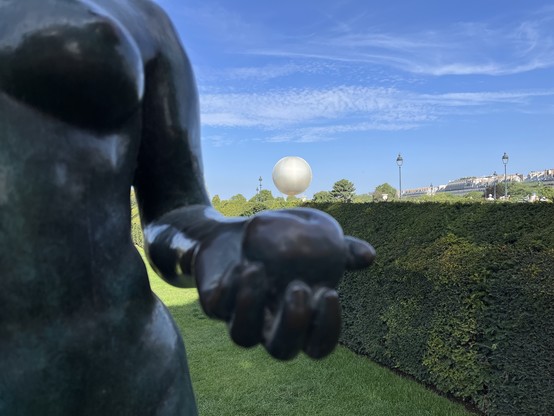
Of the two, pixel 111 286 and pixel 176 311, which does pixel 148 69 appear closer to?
pixel 111 286

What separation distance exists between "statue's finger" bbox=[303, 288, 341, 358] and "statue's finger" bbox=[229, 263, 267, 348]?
63 millimetres

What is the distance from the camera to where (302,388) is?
5.64 meters

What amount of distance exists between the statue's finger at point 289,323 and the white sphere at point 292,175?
67.9 feet

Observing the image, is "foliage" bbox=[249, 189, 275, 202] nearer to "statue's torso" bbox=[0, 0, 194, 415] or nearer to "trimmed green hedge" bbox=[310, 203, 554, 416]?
"trimmed green hedge" bbox=[310, 203, 554, 416]

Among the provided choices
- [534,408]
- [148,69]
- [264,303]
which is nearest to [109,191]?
[148,69]

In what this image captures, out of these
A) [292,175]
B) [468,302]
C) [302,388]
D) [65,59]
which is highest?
[65,59]

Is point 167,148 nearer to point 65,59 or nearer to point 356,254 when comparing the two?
point 65,59

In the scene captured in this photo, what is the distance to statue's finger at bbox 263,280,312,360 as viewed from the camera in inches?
24.8

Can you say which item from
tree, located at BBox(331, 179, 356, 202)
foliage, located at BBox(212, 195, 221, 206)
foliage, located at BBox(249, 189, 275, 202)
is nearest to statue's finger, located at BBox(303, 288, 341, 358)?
foliage, located at BBox(212, 195, 221, 206)

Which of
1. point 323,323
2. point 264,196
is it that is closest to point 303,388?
point 323,323

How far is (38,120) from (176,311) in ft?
30.2

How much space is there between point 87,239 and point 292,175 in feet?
67.4

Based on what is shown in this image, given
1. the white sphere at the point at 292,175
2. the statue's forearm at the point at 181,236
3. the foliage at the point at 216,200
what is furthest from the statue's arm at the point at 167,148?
the white sphere at the point at 292,175

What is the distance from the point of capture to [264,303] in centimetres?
65
